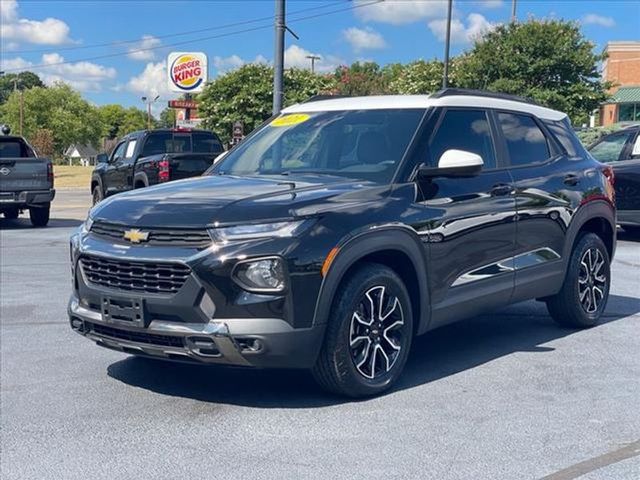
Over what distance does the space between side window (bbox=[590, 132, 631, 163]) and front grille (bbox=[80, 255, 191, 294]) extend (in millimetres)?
10544

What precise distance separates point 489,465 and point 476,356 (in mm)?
2147

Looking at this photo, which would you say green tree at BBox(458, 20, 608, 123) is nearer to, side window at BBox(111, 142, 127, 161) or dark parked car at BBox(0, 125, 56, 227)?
side window at BBox(111, 142, 127, 161)

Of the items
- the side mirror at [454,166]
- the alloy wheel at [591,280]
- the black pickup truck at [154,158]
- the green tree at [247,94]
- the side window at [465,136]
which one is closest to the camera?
the side mirror at [454,166]

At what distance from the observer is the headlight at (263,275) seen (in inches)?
178

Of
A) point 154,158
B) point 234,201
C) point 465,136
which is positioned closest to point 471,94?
point 465,136

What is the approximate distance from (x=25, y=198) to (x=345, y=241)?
43.6 feet

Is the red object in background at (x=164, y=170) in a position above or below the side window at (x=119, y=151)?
below

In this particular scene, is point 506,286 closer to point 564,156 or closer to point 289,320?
point 564,156

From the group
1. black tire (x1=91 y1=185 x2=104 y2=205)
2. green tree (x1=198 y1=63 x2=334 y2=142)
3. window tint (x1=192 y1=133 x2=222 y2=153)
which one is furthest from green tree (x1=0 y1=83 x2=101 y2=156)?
window tint (x1=192 y1=133 x2=222 y2=153)

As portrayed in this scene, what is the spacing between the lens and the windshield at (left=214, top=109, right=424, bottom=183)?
5637 mm

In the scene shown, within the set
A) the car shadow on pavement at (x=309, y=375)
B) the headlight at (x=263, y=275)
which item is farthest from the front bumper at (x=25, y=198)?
the headlight at (x=263, y=275)

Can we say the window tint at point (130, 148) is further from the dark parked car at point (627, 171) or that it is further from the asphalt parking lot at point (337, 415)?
the asphalt parking lot at point (337, 415)

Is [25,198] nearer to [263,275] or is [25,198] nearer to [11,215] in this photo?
[11,215]

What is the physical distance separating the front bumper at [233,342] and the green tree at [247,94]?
35387mm
